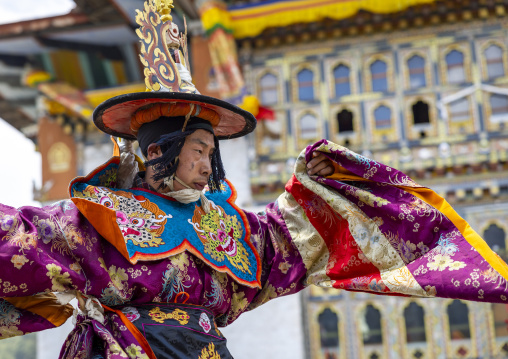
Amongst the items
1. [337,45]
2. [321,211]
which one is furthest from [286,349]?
[321,211]

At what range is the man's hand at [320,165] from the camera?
3.44 meters

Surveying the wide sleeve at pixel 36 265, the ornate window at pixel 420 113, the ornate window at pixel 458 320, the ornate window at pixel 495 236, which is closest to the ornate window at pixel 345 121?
the ornate window at pixel 420 113

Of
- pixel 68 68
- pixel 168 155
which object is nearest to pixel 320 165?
pixel 168 155

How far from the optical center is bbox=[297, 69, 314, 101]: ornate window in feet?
36.1

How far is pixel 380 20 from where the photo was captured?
1057cm

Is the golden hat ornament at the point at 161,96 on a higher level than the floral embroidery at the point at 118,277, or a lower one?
higher

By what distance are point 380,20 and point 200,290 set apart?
27.0 feet

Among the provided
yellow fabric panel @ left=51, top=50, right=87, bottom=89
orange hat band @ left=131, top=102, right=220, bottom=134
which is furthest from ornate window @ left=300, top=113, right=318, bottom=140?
orange hat band @ left=131, top=102, right=220, bottom=134

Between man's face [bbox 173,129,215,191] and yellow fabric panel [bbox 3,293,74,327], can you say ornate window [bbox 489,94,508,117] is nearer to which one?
man's face [bbox 173,129,215,191]

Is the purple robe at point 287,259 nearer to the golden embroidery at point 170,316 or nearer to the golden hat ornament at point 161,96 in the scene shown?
the golden embroidery at point 170,316

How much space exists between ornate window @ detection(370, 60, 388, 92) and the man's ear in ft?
26.2

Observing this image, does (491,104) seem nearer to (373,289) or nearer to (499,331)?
(499,331)

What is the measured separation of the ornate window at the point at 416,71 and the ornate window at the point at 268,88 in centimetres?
194

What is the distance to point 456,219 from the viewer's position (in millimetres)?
3203
